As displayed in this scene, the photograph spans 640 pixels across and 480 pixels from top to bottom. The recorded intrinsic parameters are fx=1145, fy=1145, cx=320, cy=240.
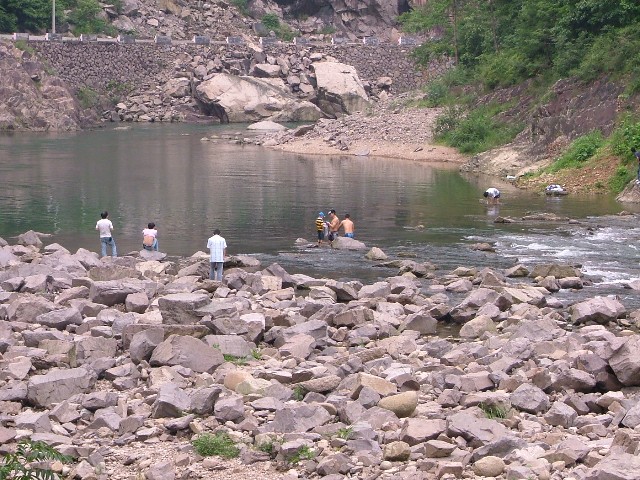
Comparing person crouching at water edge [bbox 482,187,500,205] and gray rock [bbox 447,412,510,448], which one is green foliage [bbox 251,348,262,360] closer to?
gray rock [bbox 447,412,510,448]

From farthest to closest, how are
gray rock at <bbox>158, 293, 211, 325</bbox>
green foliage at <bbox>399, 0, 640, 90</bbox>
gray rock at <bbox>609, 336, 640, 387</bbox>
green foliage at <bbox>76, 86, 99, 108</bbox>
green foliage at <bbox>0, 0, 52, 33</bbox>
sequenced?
green foliage at <bbox>0, 0, 52, 33</bbox> → green foliage at <bbox>76, 86, 99, 108</bbox> → green foliage at <bbox>399, 0, 640, 90</bbox> → gray rock at <bbox>158, 293, 211, 325</bbox> → gray rock at <bbox>609, 336, 640, 387</bbox>

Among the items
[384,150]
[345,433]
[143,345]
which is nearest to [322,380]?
[345,433]

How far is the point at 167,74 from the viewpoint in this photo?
322 feet

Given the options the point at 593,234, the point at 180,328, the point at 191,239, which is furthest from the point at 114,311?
the point at 593,234

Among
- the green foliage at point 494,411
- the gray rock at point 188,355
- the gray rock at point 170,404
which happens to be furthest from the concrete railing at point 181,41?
the green foliage at point 494,411

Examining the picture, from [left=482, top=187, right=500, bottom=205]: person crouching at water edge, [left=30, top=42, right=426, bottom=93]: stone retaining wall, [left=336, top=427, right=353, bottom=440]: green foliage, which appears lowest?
[left=482, top=187, right=500, bottom=205]: person crouching at water edge

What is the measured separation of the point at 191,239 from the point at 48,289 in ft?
32.8

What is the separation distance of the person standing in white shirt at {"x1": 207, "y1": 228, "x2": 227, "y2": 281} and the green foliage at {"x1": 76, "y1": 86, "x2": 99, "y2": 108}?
6616 centimetres

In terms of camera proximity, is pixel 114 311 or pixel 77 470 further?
pixel 114 311

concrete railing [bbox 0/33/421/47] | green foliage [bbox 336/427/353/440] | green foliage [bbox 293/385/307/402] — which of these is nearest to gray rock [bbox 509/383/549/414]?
green foliage [bbox 336/427/353/440]

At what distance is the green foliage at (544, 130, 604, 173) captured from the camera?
148ft

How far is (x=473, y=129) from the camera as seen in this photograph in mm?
55625

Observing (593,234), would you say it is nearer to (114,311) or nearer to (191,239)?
(191,239)

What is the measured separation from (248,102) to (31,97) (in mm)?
17027
